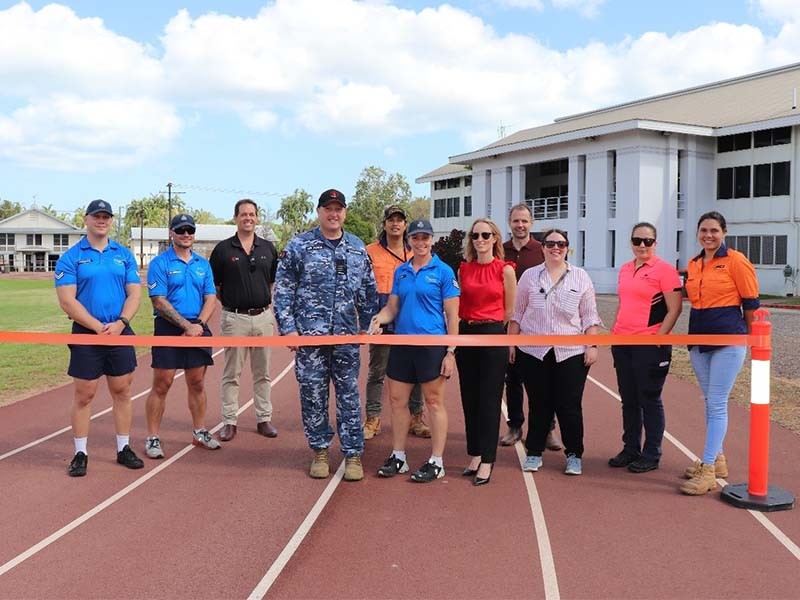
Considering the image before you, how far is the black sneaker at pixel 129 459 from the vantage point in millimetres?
6121

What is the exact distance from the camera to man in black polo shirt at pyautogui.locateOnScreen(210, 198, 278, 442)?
7.17 meters

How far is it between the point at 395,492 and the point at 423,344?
110 centimetres

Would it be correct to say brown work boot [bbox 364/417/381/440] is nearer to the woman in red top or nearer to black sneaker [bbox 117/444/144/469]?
the woman in red top

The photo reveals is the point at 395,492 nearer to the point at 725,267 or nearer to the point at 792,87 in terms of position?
the point at 725,267

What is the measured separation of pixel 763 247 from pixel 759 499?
31607mm

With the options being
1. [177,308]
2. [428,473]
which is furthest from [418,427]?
[177,308]

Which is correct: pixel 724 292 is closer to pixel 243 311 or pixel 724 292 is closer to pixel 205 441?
pixel 243 311

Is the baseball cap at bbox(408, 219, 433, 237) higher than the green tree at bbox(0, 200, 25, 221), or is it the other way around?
the green tree at bbox(0, 200, 25, 221)

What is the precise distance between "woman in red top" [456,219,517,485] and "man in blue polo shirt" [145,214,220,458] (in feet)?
7.59

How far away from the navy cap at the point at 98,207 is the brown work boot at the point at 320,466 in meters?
2.52

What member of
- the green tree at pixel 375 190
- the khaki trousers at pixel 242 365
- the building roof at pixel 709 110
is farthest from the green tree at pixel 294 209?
the khaki trousers at pixel 242 365

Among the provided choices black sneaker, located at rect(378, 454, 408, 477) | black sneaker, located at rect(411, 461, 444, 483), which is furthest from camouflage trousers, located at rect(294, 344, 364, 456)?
black sneaker, located at rect(411, 461, 444, 483)

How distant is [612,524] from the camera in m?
4.88

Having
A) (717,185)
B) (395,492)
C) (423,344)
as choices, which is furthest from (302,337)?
(717,185)
